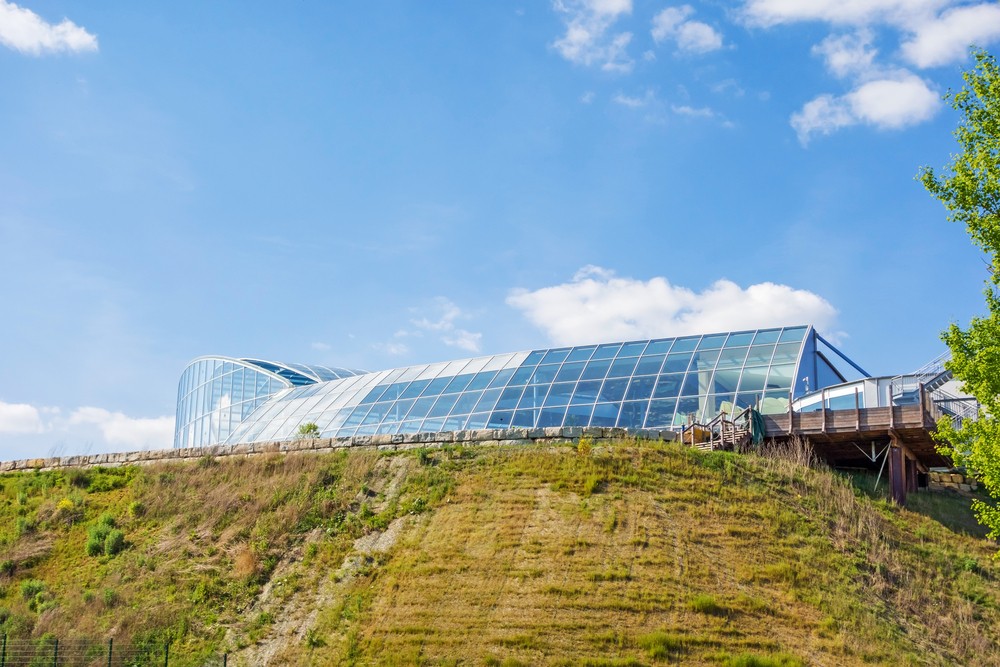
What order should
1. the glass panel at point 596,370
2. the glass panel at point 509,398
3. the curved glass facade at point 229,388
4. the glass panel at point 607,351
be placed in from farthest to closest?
the curved glass facade at point 229,388 → the glass panel at point 607,351 → the glass panel at point 596,370 → the glass panel at point 509,398

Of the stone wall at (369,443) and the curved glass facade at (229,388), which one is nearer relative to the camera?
the stone wall at (369,443)

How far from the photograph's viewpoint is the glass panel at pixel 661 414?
33438 mm

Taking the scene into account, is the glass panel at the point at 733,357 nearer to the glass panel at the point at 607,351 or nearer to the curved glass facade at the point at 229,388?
the glass panel at the point at 607,351

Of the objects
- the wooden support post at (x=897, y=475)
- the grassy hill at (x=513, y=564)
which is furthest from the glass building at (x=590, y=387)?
the grassy hill at (x=513, y=564)

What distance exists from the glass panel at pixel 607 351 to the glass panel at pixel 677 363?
9.06 feet

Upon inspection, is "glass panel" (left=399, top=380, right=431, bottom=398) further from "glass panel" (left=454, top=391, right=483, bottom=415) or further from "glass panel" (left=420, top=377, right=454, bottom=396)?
"glass panel" (left=454, top=391, right=483, bottom=415)

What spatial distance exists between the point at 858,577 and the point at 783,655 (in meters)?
4.31

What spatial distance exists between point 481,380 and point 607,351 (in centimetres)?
559

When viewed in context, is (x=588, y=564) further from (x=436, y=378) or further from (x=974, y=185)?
(x=436, y=378)

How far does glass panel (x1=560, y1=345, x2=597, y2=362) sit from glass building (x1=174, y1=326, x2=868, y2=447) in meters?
0.05

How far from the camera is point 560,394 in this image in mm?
36594

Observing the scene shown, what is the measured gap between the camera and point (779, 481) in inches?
1042

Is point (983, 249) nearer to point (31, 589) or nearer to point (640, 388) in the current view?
point (640, 388)

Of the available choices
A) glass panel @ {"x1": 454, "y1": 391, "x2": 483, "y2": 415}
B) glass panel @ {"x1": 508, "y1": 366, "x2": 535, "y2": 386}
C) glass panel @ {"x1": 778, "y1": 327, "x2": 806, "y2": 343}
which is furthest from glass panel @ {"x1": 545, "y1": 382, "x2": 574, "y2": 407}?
glass panel @ {"x1": 778, "y1": 327, "x2": 806, "y2": 343}
